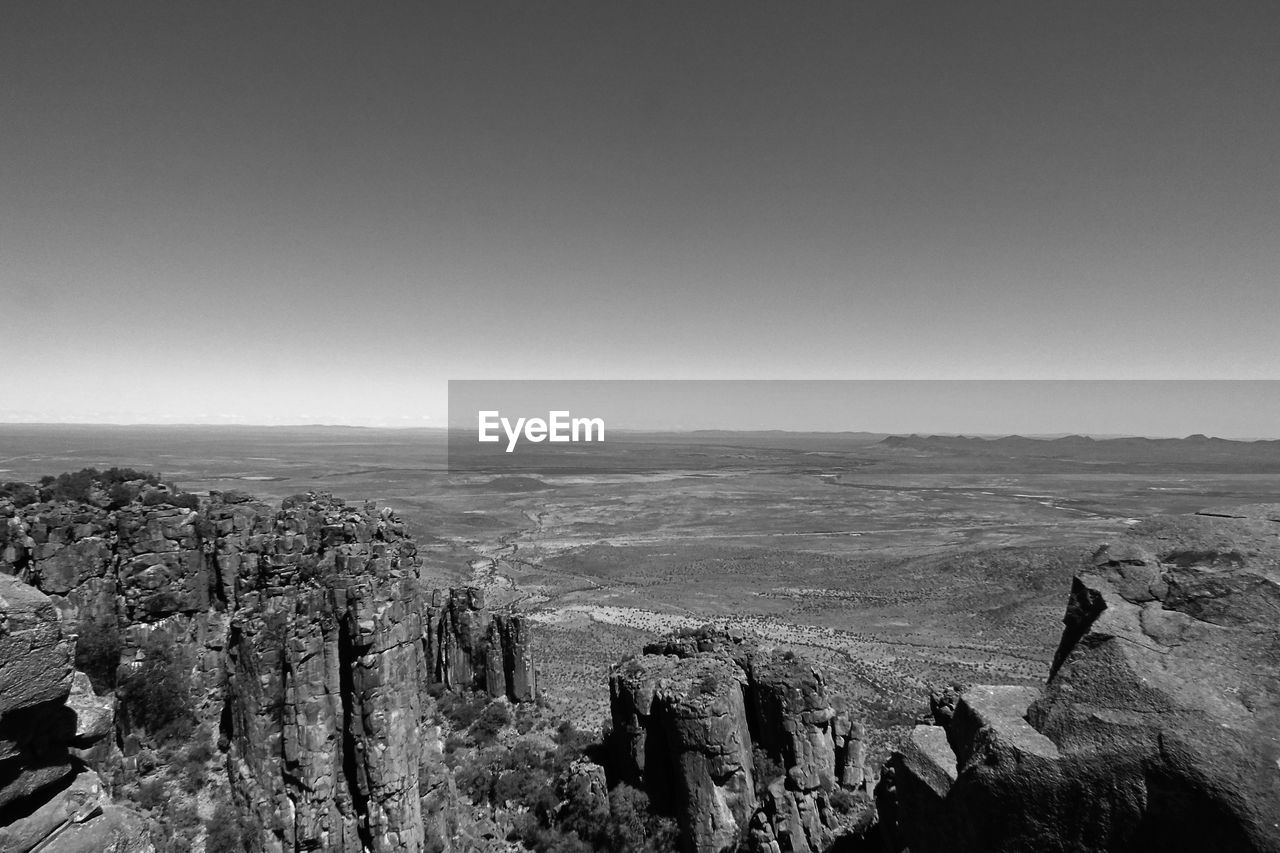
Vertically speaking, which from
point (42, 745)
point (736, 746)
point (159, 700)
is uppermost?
point (42, 745)

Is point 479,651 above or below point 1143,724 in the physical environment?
below

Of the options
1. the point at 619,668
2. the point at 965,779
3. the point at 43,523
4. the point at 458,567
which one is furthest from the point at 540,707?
the point at 458,567

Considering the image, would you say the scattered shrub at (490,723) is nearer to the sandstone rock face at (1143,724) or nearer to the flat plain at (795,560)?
the flat plain at (795,560)

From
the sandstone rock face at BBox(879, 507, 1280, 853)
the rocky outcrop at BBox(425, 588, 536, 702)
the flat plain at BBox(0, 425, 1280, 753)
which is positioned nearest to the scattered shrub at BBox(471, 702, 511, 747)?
the rocky outcrop at BBox(425, 588, 536, 702)

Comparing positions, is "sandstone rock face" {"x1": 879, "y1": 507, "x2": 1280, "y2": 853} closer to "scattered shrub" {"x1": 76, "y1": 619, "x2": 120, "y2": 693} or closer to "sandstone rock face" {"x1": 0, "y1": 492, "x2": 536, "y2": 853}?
"sandstone rock face" {"x1": 0, "y1": 492, "x2": 536, "y2": 853}

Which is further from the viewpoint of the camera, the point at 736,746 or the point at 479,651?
the point at 479,651

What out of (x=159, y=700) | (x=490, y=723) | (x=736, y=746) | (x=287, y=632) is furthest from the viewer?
(x=490, y=723)

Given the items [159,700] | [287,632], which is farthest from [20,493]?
[287,632]

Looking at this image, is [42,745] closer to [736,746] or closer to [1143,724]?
[1143,724]
